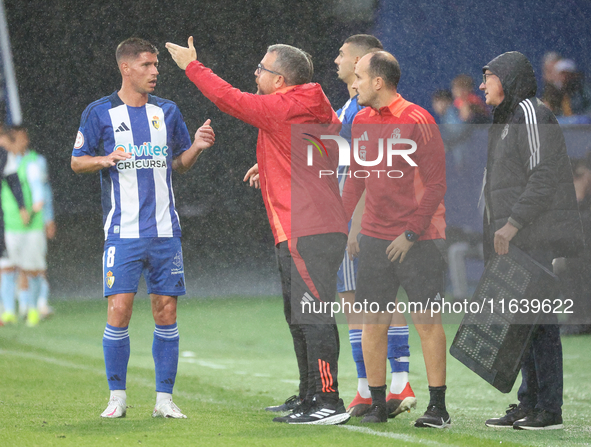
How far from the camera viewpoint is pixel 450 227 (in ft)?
30.1

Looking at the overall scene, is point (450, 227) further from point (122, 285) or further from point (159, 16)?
point (122, 285)

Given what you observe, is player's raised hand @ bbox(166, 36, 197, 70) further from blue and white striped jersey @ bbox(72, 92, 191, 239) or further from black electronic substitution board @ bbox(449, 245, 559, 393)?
black electronic substitution board @ bbox(449, 245, 559, 393)

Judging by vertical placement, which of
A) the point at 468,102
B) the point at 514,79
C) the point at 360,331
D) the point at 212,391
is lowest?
the point at 212,391

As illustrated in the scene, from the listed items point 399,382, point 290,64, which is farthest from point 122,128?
point 399,382

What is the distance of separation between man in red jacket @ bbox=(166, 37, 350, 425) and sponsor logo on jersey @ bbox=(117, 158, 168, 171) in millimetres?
483

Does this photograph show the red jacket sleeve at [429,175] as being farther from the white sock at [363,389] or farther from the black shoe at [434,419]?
the white sock at [363,389]

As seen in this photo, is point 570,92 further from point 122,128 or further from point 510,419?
point 122,128

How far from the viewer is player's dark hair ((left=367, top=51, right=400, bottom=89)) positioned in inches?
150

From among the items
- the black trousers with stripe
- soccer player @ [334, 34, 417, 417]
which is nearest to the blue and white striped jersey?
the black trousers with stripe

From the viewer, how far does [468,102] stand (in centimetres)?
917

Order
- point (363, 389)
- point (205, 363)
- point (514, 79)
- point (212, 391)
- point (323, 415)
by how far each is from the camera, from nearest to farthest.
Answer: point (323, 415), point (514, 79), point (363, 389), point (212, 391), point (205, 363)

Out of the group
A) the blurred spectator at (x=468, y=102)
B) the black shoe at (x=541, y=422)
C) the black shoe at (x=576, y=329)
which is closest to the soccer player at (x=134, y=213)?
the black shoe at (x=541, y=422)

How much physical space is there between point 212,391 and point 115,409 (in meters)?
1.31

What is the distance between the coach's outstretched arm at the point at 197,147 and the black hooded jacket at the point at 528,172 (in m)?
1.35
